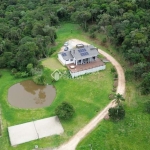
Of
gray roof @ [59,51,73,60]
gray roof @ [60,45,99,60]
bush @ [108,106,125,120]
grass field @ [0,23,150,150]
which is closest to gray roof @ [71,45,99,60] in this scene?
gray roof @ [60,45,99,60]

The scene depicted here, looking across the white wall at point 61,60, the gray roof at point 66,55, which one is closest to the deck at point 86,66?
the white wall at point 61,60

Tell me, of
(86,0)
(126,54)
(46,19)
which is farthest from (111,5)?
(126,54)

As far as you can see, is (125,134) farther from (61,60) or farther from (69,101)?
(61,60)

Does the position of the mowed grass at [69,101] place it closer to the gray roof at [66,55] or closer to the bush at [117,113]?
Result: the bush at [117,113]

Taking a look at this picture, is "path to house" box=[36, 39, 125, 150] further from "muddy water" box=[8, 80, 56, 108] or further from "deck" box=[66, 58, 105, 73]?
"muddy water" box=[8, 80, 56, 108]

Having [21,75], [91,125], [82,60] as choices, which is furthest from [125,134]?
[21,75]

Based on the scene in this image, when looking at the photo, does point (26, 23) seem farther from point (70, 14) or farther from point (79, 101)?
point (79, 101)
